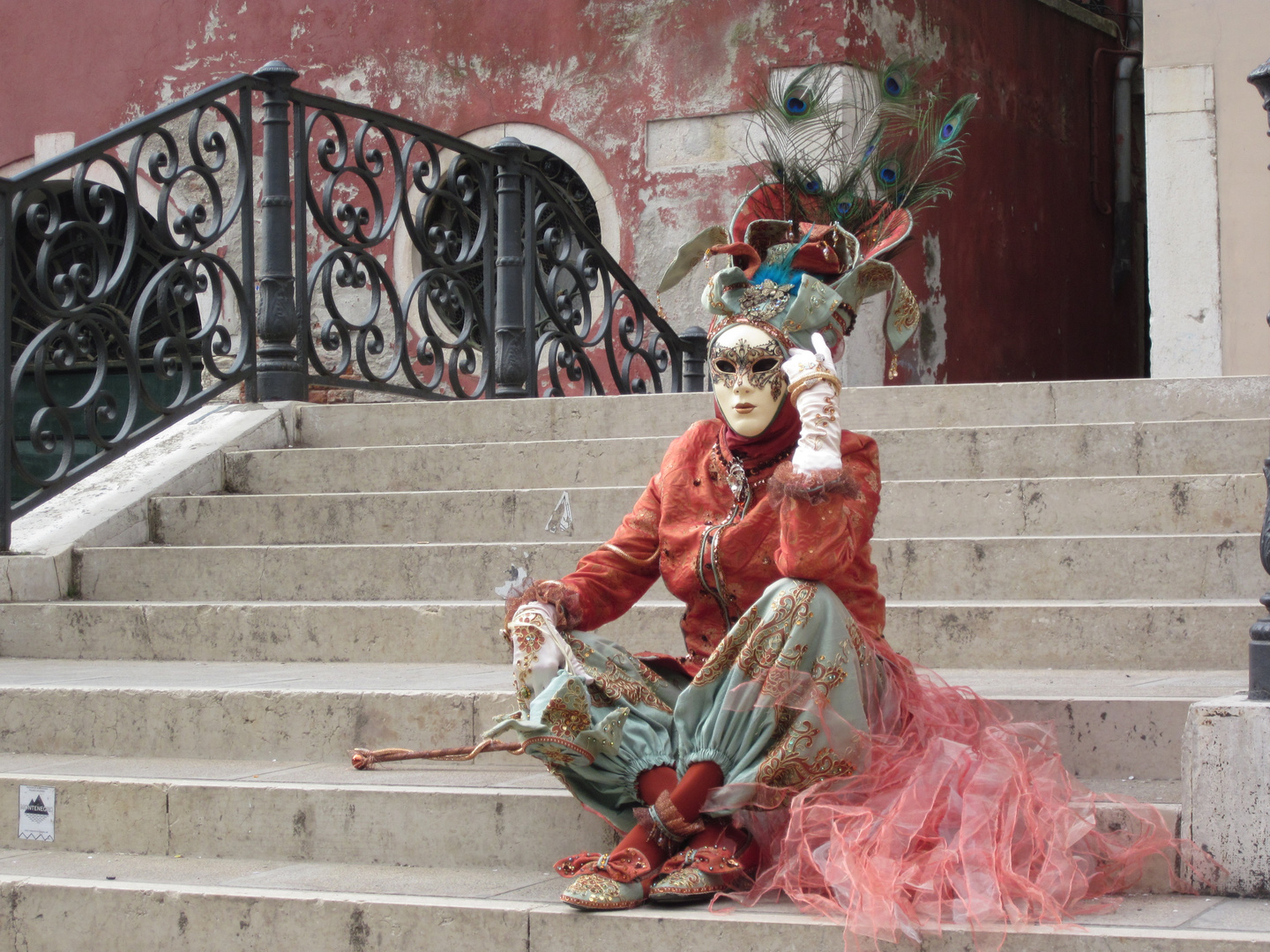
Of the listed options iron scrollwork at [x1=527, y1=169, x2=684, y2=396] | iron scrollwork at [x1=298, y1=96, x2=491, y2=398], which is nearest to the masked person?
iron scrollwork at [x1=298, y1=96, x2=491, y2=398]

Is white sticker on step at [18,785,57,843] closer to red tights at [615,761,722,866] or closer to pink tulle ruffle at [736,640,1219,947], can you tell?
red tights at [615,761,722,866]

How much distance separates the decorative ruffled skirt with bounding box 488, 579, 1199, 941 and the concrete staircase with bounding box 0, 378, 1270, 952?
9cm

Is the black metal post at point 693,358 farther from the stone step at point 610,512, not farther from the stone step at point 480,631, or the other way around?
the stone step at point 480,631

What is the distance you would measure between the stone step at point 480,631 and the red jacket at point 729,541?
1031 millimetres

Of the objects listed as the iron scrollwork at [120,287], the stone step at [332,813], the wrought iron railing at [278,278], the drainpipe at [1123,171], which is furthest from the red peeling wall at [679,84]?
the stone step at [332,813]

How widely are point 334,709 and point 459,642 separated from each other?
0.85 metres

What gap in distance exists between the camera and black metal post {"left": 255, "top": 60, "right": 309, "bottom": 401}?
7.05 m

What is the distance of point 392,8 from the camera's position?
1174 centimetres

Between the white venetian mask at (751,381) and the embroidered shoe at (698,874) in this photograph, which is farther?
the white venetian mask at (751,381)

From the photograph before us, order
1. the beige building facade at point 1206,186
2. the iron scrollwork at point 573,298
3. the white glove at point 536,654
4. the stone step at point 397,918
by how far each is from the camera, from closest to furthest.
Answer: the stone step at point 397,918
the white glove at point 536,654
the iron scrollwork at point 573,298
the beige building facade at point 1206,186

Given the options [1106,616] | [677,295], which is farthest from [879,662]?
[677,295]

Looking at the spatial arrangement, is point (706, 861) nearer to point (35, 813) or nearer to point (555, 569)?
point (35, 813)

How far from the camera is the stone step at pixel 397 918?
2.79 m

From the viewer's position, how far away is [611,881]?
306 centimetres
